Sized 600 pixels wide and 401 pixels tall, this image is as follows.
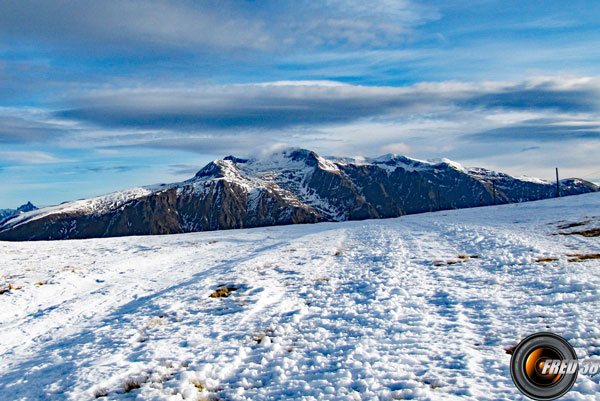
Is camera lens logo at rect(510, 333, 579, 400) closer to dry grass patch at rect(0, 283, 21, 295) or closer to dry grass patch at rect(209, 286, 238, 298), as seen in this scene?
dry grass patch at rect(209, 286, 238, 298)

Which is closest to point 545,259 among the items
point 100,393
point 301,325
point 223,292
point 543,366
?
point 543,366

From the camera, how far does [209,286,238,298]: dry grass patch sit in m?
14.1

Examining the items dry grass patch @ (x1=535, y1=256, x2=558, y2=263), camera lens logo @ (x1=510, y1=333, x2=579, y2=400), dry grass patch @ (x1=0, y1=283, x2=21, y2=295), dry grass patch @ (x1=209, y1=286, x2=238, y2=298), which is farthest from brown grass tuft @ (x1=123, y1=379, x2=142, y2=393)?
dry grass patch @ (x1=535, y1=256, x2=558, y2=263)

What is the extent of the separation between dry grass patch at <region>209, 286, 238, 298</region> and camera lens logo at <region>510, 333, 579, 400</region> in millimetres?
10098

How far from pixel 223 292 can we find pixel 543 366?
10.8 m

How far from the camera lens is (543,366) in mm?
6258

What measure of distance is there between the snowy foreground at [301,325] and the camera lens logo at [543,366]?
0.24 metres

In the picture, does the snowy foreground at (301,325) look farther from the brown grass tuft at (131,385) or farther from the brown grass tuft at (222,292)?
the brown grass tuft at (222,292)

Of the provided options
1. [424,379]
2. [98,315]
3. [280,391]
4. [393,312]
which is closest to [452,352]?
[424,379]

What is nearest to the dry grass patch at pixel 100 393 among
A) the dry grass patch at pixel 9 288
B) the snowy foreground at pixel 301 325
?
the snowy foreground at pixel 301 325

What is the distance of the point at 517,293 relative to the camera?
38.3 ft

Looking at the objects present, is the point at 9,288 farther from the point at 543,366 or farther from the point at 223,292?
the point at 543,366

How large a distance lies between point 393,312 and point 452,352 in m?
2.83

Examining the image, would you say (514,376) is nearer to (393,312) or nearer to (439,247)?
(393,312)
